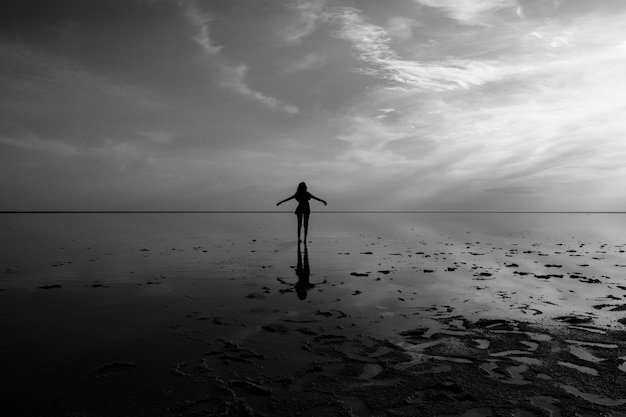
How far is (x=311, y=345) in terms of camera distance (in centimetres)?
796

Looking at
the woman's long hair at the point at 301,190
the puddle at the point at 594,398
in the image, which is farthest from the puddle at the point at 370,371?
the woman's long hair at the point at 301,190

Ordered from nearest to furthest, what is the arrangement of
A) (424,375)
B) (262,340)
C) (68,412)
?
(68,412)
(424,375)
(262,340)

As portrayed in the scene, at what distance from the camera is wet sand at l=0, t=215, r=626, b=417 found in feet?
18.2

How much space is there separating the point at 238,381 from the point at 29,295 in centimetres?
1068

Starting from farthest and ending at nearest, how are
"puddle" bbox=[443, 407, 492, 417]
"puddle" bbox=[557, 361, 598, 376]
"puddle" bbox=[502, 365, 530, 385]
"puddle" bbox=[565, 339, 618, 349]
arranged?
"puddle" bbox=[565, 339, 618, 349]
"puddle" bbox=[557, 361, 598, 376]
"puddle" bbox=[502, 365, 530, 385]
"puddle" bbox=[443, 407, 492, 417]

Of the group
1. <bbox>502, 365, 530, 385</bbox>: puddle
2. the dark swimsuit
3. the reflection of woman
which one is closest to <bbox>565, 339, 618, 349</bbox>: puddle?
<bbox>502, 365, 530, 385</bbox>: puddle

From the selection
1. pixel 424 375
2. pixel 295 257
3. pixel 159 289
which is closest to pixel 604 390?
pixel 424 375

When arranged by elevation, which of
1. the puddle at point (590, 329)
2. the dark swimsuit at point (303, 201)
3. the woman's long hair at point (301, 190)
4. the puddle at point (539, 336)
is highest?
the woman's long hair at point (301, 190)

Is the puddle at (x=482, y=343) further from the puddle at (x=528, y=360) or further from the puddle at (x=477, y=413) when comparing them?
the puddle at (x=477, y=413)

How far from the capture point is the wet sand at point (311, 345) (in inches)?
218

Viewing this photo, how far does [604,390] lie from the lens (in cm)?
593

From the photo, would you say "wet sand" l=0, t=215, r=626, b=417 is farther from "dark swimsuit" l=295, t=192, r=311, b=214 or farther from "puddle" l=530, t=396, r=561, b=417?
"dark swimsuit" l=295, t=192, r=311, b=214

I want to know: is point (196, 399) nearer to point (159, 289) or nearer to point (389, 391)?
point (389, 391)

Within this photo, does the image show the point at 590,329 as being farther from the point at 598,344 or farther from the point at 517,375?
the point at 517,375
